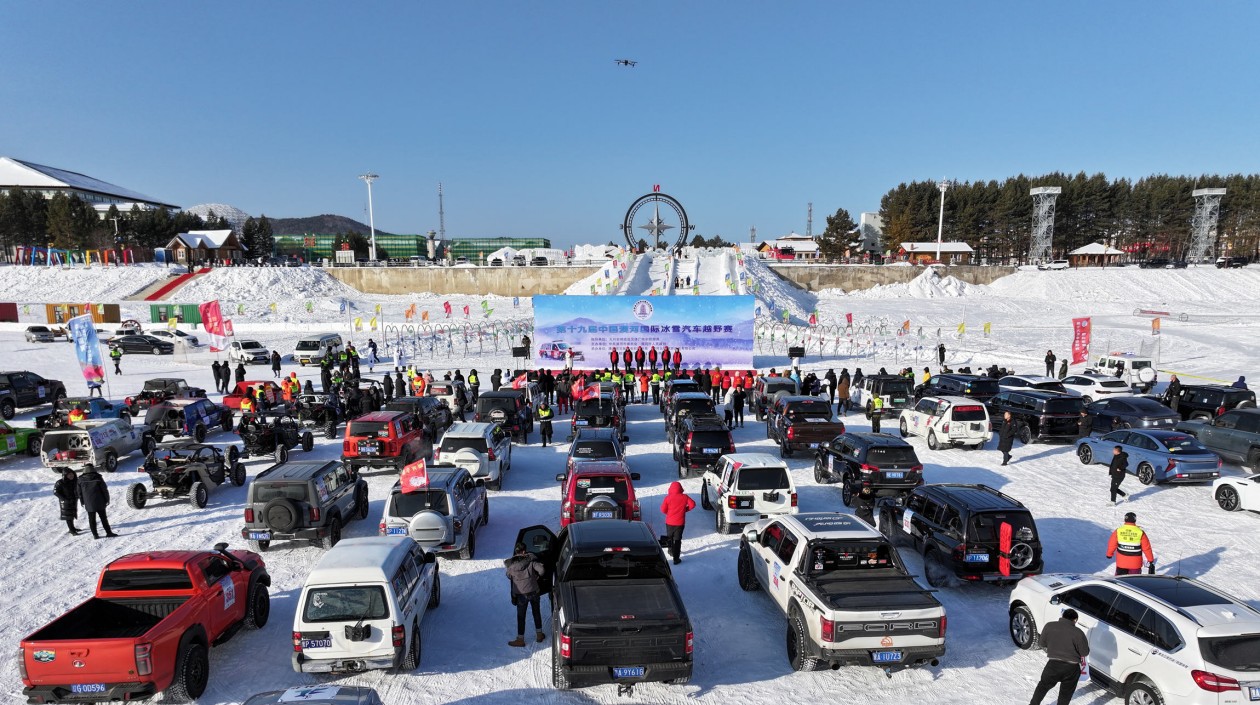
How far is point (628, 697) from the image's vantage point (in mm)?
7758

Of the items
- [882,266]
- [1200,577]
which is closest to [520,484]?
[1200,577]

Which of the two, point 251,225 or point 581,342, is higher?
point 251,225

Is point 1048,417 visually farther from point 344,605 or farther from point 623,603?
point 344,605

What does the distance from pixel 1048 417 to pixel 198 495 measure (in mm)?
21984

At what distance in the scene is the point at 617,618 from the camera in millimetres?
7270

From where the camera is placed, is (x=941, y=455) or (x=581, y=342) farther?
(x=581, y=342)

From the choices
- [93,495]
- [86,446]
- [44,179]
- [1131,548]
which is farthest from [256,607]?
[44,179]

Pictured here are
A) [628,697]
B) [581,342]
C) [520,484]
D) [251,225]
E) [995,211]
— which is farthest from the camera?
[251,225]

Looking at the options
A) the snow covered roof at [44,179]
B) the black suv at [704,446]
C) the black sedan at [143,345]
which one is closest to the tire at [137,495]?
the black suv at [704,446]

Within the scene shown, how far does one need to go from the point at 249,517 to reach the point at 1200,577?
15884 millimetres

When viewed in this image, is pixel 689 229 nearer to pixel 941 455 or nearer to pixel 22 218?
pixel 941 455

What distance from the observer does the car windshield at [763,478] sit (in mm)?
12680

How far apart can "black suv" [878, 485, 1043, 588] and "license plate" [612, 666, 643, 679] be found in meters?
5.56

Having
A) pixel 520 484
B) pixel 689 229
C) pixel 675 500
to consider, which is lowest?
pixel 520 484
